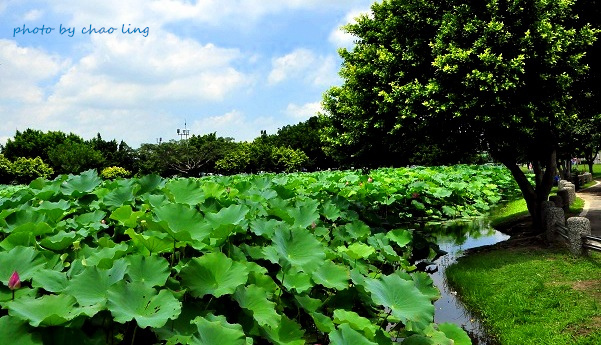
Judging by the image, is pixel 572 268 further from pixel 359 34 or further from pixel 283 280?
pixel 359 34

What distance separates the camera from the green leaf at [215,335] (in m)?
2.29

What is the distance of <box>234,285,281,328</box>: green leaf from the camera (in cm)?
281

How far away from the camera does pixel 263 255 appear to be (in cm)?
365

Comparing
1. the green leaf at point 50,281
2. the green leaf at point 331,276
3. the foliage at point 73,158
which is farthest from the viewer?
the foliage at point 73,158

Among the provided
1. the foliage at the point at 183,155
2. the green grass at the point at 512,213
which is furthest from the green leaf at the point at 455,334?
the foliage at the point at 183,155

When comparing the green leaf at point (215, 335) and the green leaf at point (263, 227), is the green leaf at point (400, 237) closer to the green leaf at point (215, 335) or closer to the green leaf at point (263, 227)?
the green leaf at point (263, 227)

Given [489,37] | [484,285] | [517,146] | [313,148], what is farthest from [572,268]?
[313,148]

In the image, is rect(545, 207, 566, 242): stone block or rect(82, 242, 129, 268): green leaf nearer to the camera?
rect(82, 242, 129, 268): green leaf

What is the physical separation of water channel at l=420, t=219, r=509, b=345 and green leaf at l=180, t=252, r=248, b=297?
14.4 feet

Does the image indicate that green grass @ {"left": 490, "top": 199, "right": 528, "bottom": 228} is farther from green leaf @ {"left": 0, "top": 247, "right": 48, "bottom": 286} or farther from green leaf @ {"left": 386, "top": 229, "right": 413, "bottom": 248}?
green leaf @ {"left": 0, "top": 247, "right": 48, "bottom": 286}

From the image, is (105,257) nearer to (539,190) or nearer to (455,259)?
(455,259)

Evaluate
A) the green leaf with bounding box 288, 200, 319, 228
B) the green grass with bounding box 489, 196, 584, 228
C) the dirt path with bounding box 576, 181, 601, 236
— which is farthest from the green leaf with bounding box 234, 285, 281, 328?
the green grass with bounding box 489, 196, 584, 228

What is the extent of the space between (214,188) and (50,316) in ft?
8.81

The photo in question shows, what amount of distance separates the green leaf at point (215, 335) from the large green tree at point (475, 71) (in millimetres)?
7224
